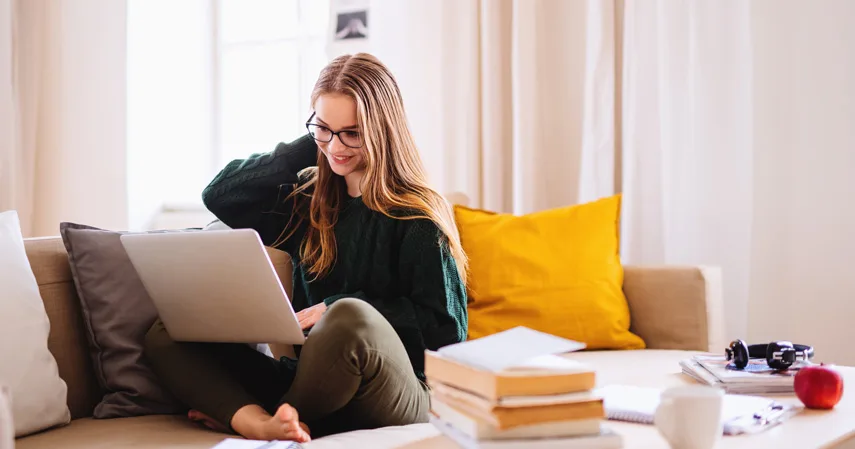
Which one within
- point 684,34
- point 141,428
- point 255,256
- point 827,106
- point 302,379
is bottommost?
point 141,428

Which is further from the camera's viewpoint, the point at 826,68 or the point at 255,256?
the point at 826,68

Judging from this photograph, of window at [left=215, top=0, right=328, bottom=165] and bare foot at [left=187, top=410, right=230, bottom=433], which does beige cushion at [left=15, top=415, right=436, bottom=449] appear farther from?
window at [left=215, top=0, right=328, bottom=165]

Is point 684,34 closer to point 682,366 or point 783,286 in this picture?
point 783,286

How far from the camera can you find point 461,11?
2.89 m

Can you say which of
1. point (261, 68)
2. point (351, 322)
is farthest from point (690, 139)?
point (261, 68)

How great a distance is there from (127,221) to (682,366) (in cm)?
243

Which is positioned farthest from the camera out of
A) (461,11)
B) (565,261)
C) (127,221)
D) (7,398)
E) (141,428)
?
(127,221)

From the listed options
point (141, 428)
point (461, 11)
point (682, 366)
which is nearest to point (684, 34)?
point (461, 11)

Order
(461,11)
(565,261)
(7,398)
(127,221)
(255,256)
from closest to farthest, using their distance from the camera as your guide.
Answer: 1. (7,398)
2. (255,256)
3. (565,261)
4. (461,11)
5. (127,221)

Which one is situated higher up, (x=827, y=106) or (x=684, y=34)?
(x=684, y=34)

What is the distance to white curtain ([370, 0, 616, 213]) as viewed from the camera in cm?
270

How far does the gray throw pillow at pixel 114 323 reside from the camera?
5.28 feet

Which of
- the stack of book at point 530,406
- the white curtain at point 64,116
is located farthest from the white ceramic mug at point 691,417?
the white curtain at point 64,116

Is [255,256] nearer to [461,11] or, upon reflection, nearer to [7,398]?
[7,398]
